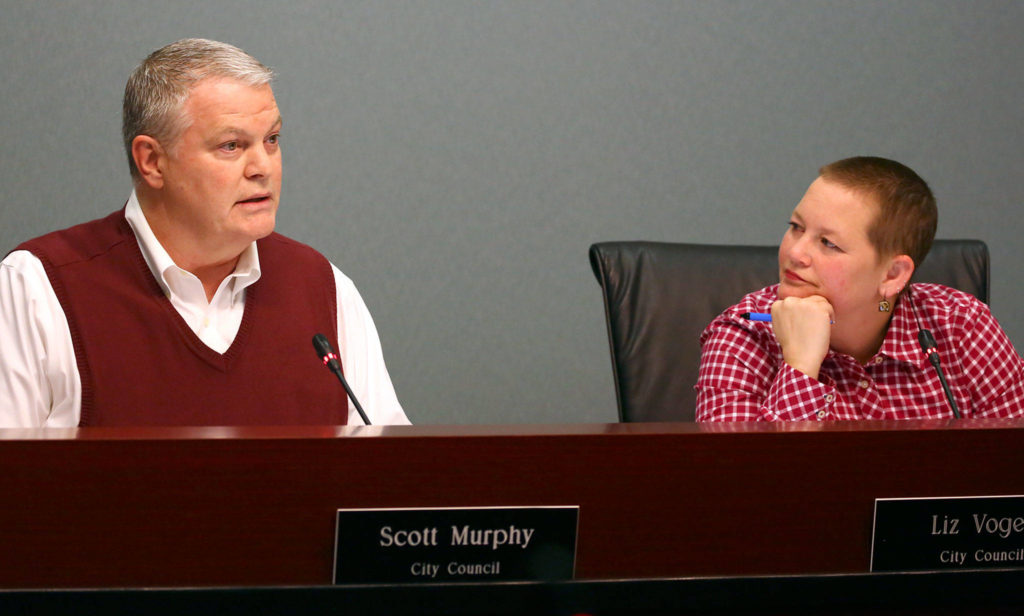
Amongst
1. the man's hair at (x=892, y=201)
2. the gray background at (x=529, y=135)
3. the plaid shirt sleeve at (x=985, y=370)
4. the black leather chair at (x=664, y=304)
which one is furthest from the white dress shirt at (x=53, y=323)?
the gray background at (x=529, y=135)

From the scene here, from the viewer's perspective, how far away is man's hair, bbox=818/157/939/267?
1644mm

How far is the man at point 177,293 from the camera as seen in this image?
139 centimetres

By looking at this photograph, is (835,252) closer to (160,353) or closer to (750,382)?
(750,382)

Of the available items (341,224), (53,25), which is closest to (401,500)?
(341,224)

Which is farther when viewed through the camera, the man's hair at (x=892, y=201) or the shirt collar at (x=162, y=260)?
the man's hair at (x=892, y=201)

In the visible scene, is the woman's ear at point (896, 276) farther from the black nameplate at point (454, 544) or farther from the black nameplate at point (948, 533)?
the black nameplate at point (454, 544)

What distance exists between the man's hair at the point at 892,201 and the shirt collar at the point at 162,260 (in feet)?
3.00

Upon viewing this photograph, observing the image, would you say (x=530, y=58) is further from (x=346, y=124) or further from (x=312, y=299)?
(x=312, y=299)

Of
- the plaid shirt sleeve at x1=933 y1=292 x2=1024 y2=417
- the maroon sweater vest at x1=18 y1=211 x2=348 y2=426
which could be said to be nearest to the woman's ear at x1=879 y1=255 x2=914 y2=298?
the plaid shirt sleeve at x1=933 y1=292 x2=1024 y2=417

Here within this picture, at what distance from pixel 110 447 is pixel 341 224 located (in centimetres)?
208

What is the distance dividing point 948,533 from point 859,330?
3.14ft

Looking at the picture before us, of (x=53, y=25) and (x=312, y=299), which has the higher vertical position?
(x=53, y=25)

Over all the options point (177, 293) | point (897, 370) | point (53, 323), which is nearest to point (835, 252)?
point (897, 370)

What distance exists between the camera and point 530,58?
9.11ft
